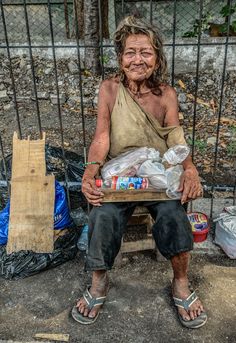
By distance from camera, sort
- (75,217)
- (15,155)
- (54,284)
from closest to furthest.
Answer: (54,284) → (15,155) → (75,217)

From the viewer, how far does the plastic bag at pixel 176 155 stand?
2.69 m

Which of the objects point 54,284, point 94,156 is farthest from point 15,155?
point 54,284

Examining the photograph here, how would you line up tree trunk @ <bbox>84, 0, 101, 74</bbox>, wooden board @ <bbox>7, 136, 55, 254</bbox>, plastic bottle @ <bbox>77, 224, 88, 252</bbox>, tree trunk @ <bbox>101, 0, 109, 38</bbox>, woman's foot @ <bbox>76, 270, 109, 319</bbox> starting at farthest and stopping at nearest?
1. tree trunk @ <bbox>101, 0, 109, 38</bbox>
2. tree trunk @ <bbox>84, 0, 101, 74</bbox>
3. plastic bottle @ <bbox>77, 224, 88, 252</bbox>
4. wooden board @ <bbox>7, 136, 55, 254</bbox>
5. woman's foot @ <bbox>76, 270, 109, 319</bbox>

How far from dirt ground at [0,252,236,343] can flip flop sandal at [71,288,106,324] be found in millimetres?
34

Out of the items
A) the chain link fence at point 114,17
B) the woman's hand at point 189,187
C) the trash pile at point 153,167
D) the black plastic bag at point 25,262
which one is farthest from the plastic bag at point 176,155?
the chain link fence at point 114,17

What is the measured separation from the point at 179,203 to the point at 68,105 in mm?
4396

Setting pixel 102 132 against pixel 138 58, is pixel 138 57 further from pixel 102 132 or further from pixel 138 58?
pixel 102 132

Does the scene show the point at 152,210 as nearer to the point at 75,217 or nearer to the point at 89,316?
the point at 89,316

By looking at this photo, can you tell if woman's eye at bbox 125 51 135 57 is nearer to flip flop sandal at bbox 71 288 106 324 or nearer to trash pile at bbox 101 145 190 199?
trash pile at bbox 101 145 190 199

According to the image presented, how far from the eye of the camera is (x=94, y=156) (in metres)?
2.84

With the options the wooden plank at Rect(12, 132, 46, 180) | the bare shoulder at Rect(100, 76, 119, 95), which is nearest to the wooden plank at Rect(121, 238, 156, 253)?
the wooden plank at Rect(12, 132, 46, 180)

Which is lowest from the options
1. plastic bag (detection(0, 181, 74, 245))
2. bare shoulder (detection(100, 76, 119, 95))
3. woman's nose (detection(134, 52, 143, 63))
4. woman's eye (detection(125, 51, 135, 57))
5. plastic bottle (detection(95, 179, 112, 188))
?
plastic bag (detection(0, 181, 74, 245))

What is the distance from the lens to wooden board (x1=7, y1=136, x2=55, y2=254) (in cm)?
316

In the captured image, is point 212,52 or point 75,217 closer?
point 75,217
